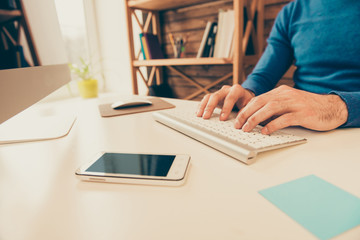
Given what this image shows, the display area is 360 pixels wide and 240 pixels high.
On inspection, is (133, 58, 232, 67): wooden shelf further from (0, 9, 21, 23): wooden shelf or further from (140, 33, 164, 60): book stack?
(0, 9, 21, 23): wooden shelf

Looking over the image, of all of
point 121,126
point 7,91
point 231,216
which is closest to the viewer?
point 231,216

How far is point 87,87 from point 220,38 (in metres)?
1.39

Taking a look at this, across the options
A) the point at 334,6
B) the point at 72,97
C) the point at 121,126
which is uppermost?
the point at 334,6

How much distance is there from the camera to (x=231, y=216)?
239mm

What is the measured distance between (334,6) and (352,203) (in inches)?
33.2

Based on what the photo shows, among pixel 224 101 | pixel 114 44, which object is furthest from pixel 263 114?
pixel 114 44

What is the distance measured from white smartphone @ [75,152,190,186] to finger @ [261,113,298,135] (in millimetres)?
187

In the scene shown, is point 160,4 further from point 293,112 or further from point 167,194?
point 167,194

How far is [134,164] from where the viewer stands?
35cm

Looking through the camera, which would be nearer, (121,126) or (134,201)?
(134,201)

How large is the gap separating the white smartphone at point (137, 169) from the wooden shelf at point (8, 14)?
28 cm

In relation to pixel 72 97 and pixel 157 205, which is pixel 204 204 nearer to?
pixel 157 205

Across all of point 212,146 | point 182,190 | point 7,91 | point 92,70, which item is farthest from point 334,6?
point 92,70

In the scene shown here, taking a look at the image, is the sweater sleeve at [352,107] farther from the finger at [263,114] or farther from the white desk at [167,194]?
the finger at [263,114]
